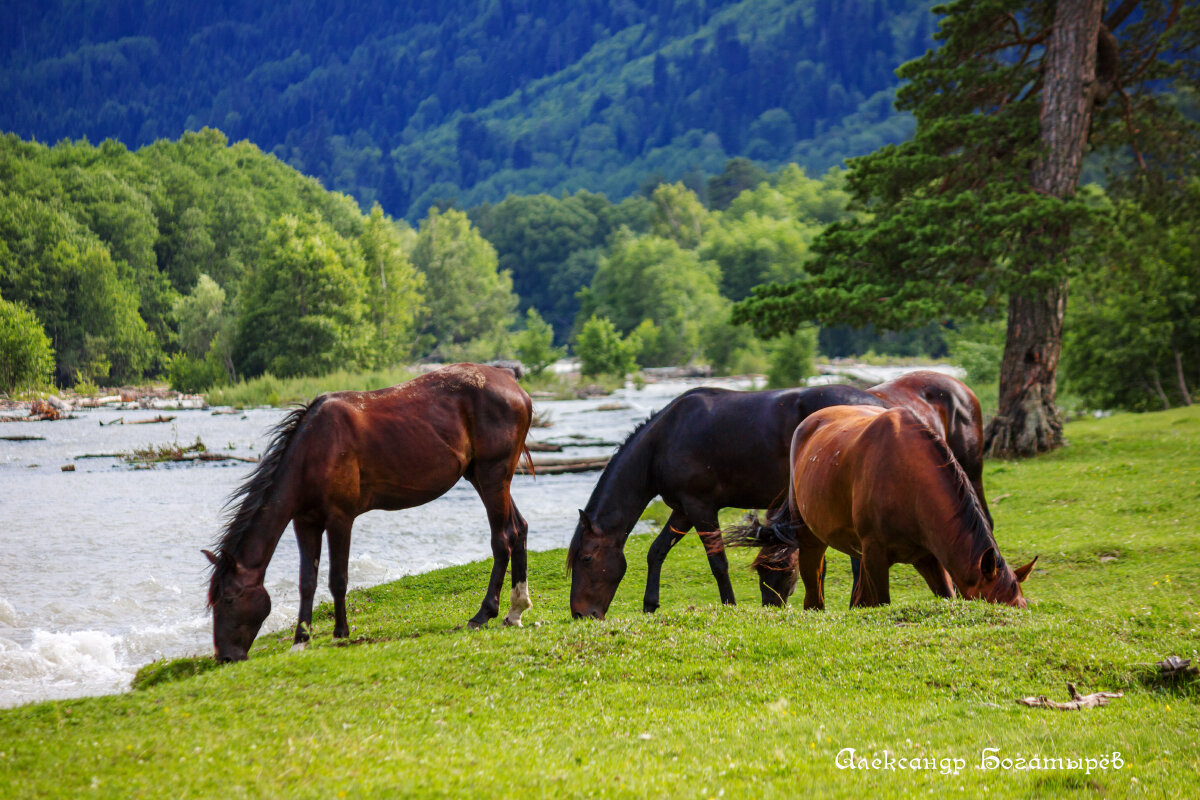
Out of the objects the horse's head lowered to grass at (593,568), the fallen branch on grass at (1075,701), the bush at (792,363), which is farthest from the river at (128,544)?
the bush at (792,363)

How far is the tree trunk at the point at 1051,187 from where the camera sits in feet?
64.0

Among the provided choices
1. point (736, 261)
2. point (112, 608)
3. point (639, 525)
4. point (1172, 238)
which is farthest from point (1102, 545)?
point (736, 261)

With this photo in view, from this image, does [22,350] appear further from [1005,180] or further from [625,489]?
[1005,180]

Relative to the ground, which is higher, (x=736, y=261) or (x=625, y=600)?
(x=736, y=261)

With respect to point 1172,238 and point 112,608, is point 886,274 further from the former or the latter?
point 112,608

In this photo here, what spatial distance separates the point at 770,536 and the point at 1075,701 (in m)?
3.61

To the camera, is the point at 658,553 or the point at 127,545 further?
the point at 127,545

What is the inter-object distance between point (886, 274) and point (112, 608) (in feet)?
54.5

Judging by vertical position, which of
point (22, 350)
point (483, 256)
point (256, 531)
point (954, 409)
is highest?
point (483, 256)

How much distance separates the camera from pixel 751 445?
9.25 m

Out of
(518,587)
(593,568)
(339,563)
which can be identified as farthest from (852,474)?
(339,563)

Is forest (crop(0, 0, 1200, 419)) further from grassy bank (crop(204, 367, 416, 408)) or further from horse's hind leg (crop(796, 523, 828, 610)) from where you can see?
horse's hind leg (crop(796, 523, 828, 610))

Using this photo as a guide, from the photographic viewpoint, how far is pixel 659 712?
534cm

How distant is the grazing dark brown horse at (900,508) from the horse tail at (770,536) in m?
0.57
